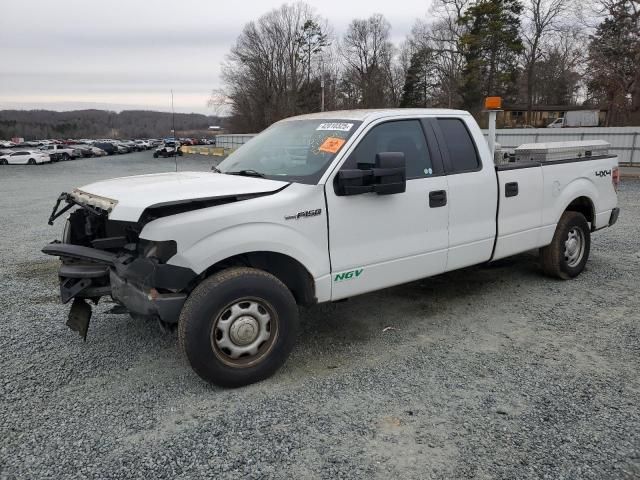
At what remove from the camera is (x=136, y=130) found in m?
170

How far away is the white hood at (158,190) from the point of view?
328 cm

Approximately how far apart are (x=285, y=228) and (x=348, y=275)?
676 mm

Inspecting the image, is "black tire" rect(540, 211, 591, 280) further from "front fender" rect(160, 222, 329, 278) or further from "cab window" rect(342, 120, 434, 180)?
"front fender" rect(160, 222, 329, 278)

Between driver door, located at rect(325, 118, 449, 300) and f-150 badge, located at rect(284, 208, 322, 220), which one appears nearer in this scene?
f-150 badge, located at rect(284, 208, 322, 220)

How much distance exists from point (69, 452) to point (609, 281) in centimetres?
563

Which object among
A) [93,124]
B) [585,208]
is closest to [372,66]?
[585,208]

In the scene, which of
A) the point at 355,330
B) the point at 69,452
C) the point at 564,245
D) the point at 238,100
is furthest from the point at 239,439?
the point at 238,100

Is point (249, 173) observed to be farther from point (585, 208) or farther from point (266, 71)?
point (266, 71)

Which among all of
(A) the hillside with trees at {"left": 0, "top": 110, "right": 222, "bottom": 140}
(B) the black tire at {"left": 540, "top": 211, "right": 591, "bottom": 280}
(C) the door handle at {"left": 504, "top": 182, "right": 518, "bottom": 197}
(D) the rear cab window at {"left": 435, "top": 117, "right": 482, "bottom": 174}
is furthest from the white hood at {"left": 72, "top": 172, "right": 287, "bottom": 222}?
(A) the hillside with trees at {"left": 0, "top": 110, "right": 222, "bottom": 140}

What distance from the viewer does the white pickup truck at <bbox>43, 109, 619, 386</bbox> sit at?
333cm

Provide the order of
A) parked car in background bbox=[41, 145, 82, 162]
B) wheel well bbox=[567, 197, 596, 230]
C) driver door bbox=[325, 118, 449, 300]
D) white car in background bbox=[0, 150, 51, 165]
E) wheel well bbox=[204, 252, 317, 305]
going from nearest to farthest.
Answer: wheel well bbox=[204, 252, 317, 305] < driver door bbox=[325, 118, 449, 300] < wheel well bbox=[567, 197, 596, 230] < white car in background bbox=[0, 150, 51, 165] < parked car in background bbox=[41, 145, 82, 162]

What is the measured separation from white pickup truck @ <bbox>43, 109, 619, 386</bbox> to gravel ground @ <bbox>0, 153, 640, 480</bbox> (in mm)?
405

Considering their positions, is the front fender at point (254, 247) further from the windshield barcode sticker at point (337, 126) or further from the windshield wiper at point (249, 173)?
the windshield barcode sticker at point (337, 126)

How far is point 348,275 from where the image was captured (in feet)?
13.0
